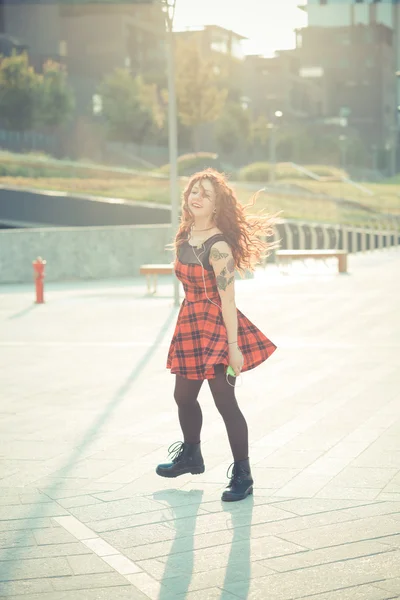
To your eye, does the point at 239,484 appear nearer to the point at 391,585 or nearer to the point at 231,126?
the point at 391,585

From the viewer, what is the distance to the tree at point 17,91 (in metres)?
54.2

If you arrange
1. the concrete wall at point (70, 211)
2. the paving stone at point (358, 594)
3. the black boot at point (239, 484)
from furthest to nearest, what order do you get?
1. the concrete wall at point (70, 211)
2. the black boot at point (239, 484)
3. the paving stone at point (358, 594)

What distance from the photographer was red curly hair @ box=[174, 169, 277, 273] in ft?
18.1

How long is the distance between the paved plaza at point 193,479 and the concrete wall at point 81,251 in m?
10.1

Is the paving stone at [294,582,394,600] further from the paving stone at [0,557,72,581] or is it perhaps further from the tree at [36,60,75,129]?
the tree at [36,60,75,129]

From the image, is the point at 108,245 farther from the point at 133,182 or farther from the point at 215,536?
the point at 133,182

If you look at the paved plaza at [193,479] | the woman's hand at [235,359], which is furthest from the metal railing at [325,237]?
the woman's hand at [235,359]

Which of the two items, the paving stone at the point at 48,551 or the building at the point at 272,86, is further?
the building at the point at 272,86

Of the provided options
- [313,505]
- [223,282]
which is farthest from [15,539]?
[223,282]

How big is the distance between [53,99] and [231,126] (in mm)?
22677

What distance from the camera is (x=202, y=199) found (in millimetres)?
5484

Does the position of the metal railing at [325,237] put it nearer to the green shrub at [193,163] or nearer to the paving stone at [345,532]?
the green shrub at [193,163]

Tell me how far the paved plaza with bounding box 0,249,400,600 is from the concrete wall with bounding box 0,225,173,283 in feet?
33.0

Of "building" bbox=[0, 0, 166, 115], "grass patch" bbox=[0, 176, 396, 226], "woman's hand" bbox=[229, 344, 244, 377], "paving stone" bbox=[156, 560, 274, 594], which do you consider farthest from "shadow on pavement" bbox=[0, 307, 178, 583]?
"building" bbox=[0, 0, 166, 115]
